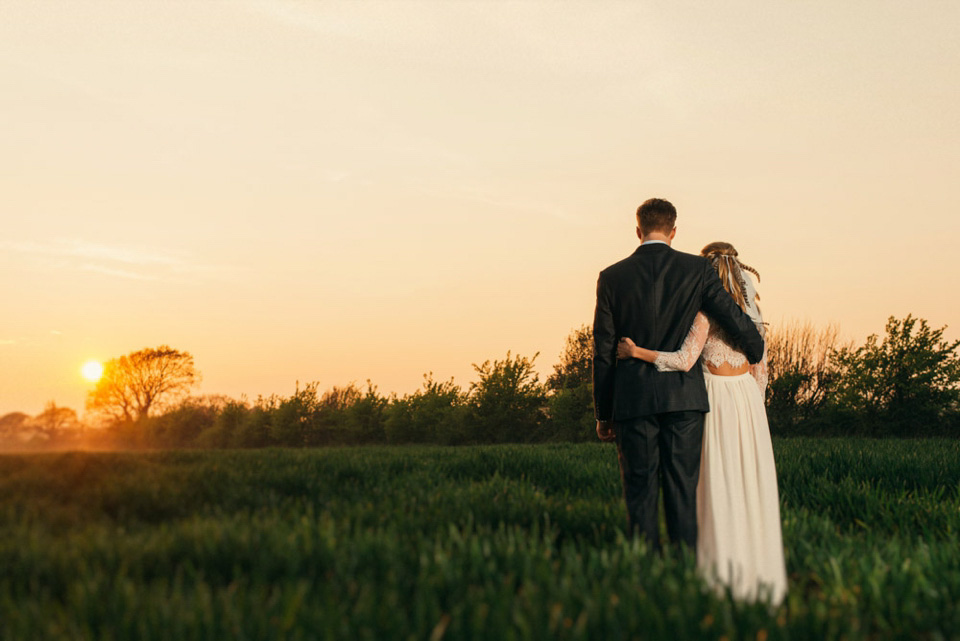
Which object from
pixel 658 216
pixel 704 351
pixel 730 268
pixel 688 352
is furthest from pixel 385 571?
pixel 730 268

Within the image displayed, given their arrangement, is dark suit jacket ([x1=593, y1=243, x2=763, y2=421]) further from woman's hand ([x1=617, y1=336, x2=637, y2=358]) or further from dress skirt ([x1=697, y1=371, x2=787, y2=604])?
dress skirt ([x1=697, y1=371, x2=787, y2=604])

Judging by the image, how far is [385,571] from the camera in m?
3.51

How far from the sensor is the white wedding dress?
4871mm

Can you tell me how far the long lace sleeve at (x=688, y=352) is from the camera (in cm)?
495

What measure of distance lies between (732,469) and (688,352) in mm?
859

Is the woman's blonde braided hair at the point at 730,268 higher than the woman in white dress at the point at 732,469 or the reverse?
higher

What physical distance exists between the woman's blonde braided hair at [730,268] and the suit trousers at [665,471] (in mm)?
972

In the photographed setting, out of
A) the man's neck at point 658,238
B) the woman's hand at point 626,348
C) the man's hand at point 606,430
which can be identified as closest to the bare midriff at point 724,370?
the woman's hand at point 626,348

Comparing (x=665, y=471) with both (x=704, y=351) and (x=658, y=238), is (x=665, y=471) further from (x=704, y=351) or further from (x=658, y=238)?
(x=658, y=238)

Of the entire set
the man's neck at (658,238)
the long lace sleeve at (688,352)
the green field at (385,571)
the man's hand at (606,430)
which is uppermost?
the man's neck at (658,238)

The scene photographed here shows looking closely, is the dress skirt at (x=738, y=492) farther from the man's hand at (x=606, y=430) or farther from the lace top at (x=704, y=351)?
the man's hand at (x=606, y=430)

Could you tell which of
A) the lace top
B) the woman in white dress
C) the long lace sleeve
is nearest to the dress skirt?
the woman in white dress

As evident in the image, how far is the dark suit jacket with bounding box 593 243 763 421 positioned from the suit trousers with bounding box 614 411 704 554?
0.49 ft

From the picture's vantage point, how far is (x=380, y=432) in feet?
79.6
